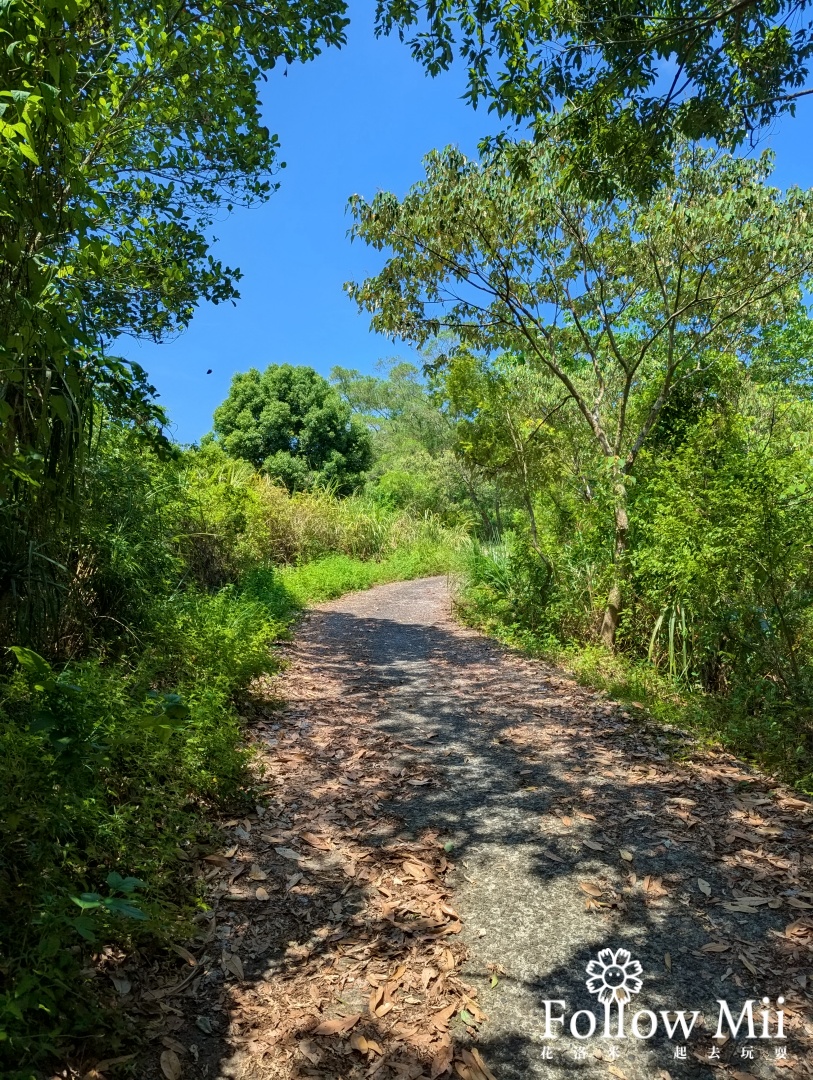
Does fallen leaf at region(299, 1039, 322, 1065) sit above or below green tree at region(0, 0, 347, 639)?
below

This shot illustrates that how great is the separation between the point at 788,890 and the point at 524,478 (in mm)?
7695

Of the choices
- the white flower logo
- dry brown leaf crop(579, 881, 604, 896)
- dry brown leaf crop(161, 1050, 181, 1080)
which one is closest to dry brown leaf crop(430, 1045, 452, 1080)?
the white flower logo

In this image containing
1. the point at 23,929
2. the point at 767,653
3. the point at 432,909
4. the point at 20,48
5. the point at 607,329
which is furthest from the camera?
the point at 607,329

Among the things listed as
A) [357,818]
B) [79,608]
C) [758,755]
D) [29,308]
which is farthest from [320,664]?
[29,308]

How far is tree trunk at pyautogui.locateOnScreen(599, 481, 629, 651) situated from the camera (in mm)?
7230

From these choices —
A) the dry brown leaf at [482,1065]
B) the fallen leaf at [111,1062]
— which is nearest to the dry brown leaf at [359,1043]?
the dry brown leaf at [482,1065]

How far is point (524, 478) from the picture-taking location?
10180mm

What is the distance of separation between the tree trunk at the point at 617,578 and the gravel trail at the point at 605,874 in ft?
5.36

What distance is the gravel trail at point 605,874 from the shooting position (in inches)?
85.4

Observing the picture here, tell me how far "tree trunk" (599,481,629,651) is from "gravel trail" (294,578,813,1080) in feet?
5.36

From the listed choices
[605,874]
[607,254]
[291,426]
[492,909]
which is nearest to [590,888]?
[605,874]

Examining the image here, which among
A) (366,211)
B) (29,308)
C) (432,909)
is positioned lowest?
(432,909)

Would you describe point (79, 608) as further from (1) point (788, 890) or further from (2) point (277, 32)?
(2) point (277, 32)

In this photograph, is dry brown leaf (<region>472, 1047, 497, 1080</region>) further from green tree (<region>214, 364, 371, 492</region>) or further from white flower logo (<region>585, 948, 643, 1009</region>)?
green tree (<region>214, 364, 371, 492</region>)
